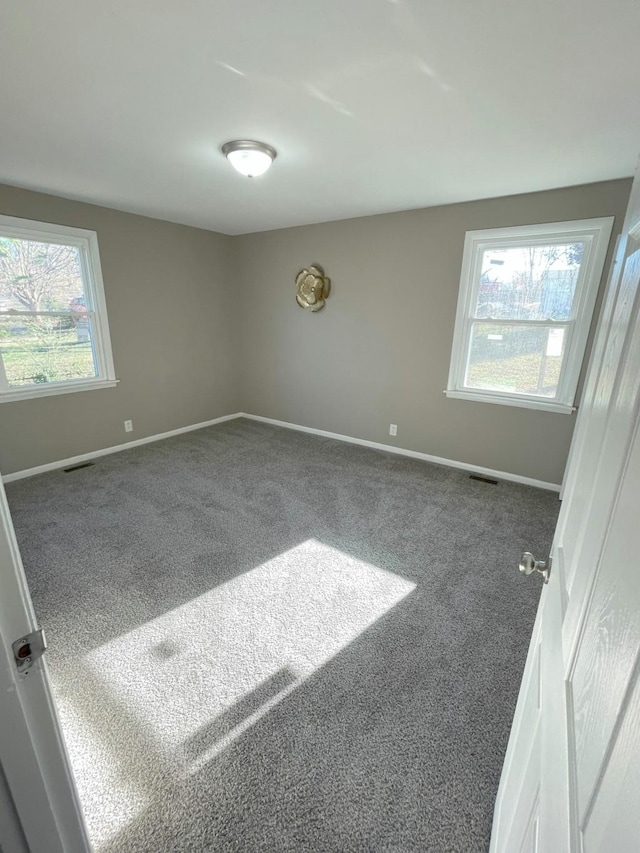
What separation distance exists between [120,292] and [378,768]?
416 cm

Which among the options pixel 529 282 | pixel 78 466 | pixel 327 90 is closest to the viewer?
pixel 327 90

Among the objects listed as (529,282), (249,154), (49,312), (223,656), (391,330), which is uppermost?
(249,154)

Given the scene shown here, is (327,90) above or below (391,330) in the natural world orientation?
above

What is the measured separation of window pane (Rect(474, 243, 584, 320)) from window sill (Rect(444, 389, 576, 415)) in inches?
26.5

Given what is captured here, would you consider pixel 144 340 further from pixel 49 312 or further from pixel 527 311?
pixel 527 311

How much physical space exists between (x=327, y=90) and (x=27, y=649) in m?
2.17

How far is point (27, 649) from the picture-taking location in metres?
0.64

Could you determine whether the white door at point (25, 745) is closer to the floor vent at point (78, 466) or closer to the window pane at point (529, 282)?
the floor vent at point (78, 466)

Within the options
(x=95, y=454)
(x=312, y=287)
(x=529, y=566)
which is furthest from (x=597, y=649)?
(x=95, y=454)

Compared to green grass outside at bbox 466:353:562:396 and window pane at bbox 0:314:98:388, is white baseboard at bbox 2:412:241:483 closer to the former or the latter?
window pane at bbox 0:314:98:388

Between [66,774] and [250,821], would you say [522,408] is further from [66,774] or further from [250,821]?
→ [66,774]

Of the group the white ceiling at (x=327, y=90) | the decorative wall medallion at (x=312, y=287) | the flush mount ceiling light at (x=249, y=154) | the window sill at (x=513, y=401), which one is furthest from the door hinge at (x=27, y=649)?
the decorative wall medallion at (x=312, y=287)

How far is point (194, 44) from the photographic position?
1.40 metres

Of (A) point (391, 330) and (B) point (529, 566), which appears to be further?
(A) point (391, 330)
